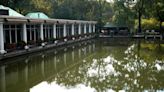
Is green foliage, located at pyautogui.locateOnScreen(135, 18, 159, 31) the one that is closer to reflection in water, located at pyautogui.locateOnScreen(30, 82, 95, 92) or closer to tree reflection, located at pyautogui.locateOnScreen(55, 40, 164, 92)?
tree reflection, located at pyautogui.locateOnScreen(55, 40, 164, 92)

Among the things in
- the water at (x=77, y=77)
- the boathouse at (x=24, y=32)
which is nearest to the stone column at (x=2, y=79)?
the water at (x=77, y=77)

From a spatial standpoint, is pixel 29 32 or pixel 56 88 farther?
pixel 29 32

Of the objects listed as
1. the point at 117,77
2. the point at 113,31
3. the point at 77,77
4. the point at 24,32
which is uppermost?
the point at 24,32

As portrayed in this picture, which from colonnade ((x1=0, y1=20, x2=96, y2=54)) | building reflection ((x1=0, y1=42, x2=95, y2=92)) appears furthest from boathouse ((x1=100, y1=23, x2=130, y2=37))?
building reflection ((x1=0, y1=42, x2=95, y2=92))

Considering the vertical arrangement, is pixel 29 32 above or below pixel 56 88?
above

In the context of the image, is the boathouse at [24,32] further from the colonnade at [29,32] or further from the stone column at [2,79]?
the stone column at [2,79]

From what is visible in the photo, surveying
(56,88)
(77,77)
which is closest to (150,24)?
(77,77)

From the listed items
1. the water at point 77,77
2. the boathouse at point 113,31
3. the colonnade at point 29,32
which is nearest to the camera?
the water at point 77,77

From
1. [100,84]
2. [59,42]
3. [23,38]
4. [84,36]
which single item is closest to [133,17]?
[84,36]

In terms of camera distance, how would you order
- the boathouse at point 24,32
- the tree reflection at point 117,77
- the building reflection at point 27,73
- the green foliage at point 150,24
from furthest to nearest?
the green foliage at point 150,24
the boathouse at point 24,32
the building reflection at point 27,73
the tree reflection at point 117,77

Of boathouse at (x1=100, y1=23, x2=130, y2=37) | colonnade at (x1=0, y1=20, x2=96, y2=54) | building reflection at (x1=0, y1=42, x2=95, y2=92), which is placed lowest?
building reflection at (x1=0, y1=42, x2=95, y2=92)

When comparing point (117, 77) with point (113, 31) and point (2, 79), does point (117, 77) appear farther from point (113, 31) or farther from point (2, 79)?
point (113, 31)

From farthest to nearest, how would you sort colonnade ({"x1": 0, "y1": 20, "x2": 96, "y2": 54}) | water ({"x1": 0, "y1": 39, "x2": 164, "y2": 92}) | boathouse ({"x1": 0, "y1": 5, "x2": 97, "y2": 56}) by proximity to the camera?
1. colonnade ({"x1": 0, "y1": 20, "x2": 96, "y2": 54})
2. boathouse ({"x1": 0, "y1": 5, "x2": 97, "y2": 56})
3. water ({"x1": 0, "y1": 39, "x2": 164, "y2": 92})

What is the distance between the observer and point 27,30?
1036 inches
